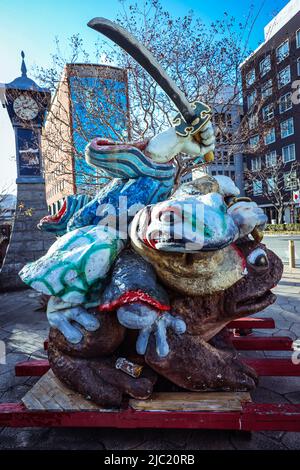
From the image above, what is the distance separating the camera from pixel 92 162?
7.02ft

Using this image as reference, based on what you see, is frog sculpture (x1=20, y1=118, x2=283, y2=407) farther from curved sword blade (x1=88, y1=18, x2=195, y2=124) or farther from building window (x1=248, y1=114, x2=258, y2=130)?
building window (x1=248, y1=114, x2=258, y2=130)

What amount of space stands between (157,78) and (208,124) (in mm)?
485

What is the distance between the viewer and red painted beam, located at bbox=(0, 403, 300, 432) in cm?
162

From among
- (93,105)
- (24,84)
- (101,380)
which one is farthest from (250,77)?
(101,380)

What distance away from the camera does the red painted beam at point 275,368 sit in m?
2.14

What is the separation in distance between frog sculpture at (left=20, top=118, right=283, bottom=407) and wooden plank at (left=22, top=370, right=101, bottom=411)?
0.06 metres

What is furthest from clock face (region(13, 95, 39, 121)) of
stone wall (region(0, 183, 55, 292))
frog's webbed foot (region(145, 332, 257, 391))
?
frog's webbed foot (region(145, 332, 257, 391))

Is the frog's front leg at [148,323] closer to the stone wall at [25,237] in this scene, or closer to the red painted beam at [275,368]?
the red painted beam at [275,368]

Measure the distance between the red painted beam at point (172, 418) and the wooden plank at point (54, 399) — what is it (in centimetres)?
3

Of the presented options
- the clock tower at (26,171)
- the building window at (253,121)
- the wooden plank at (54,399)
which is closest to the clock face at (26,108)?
the clock tower at (26,171)

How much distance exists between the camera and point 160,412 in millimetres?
1678

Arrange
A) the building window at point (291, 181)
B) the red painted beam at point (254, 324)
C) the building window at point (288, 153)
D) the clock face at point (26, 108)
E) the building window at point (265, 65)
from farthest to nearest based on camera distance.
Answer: the building window at point (288, 153) → the building window at point (291, 181) → the clock face at point (26, 108) → the building window at point (265, 65) → the red painted beam at point (254, 324)

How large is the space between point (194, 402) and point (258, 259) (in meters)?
0.92

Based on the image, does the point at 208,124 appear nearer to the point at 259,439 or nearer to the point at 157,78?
the point at 157,78
